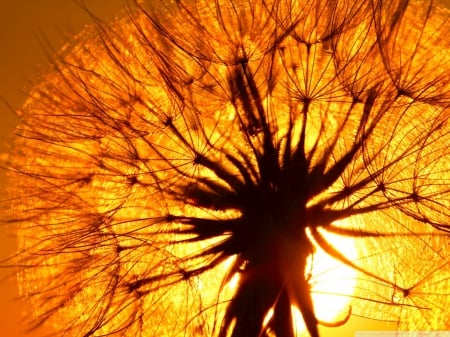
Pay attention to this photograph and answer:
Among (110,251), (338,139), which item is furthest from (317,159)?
(110,251)

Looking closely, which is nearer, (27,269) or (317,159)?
(317,159)

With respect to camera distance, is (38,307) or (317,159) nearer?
(317,159)

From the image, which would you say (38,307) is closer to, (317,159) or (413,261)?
(317,159)

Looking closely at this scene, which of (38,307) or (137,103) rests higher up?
(137,103)

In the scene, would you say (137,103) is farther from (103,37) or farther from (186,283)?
(186,283)

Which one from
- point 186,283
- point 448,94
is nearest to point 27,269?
point 186,283

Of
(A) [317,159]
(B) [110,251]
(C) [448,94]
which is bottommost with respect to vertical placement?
(B) [110,251]
